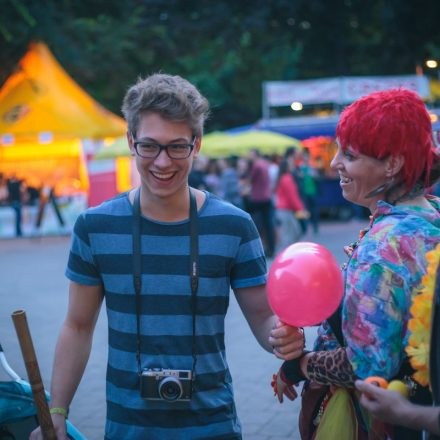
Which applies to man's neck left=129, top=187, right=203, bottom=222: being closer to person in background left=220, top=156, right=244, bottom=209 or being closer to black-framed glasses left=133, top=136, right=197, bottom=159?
black-framed glasses left=133, top=136, right=197, bottom=159

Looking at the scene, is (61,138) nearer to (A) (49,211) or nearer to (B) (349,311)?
(A) (49,211)

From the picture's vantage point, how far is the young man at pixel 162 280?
8.57 feet

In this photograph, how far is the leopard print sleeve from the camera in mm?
2314

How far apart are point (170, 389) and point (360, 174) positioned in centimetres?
86

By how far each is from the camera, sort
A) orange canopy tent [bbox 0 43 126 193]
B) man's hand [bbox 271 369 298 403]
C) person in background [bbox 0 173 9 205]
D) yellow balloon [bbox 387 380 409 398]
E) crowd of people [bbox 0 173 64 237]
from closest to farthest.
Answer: yellow balloon [bbox 387 380 409 398] → man's hand [bbox 271 369 298 403] → crowd of people [bbox 0 173 64 237] → orange canopy tent [bbox 0 43 126 193] → person in background [bbox 0 173 9 205]

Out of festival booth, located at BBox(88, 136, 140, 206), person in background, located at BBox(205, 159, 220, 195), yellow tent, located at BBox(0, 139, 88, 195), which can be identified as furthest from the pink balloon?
yellow tent, located at BBox(0, 139, 88, 195)

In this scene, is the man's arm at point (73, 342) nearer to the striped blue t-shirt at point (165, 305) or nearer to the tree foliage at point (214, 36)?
the striped blue t-shirt at point (165, 305)

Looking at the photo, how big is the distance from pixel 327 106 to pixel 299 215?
1473 cm

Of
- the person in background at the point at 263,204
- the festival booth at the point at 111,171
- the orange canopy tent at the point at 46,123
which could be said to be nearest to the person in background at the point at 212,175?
the festival booth at the point at 111,171

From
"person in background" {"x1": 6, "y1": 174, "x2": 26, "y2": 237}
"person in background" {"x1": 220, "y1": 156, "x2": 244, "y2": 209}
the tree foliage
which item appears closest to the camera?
"person in background" {"x1": 220, "y1": 156, "x2": 244, "y2": 209}

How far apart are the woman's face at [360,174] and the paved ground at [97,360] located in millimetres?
1591

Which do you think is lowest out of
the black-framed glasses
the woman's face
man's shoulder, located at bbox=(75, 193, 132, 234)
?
man's shoulder, located at bbox=(75, 193, 132, 234)

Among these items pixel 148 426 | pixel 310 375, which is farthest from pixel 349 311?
pixel 148 426

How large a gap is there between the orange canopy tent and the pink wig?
1890cm
